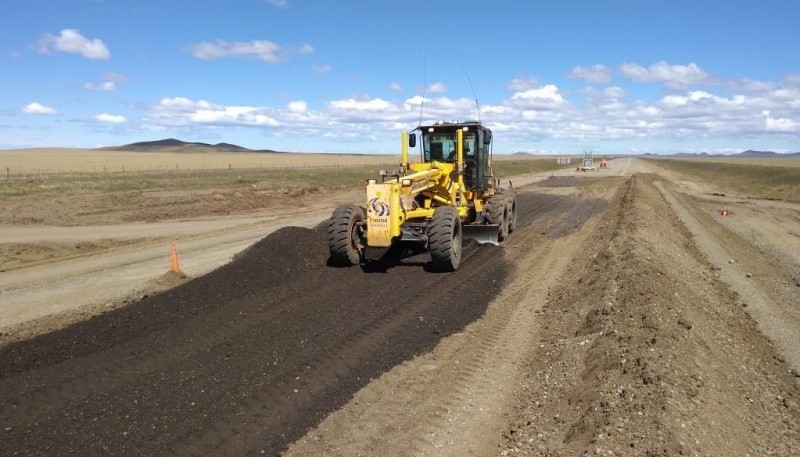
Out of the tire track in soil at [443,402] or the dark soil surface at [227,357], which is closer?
the tire track in soil at [443,402]

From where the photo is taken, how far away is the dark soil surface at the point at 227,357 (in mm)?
5188

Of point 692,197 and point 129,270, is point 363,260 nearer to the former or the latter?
point 129,270

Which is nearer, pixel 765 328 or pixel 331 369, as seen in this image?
pixel 331 369

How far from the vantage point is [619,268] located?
10812 millimetres

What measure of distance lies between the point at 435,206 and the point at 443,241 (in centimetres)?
264

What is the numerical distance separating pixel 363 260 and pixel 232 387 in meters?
6.46

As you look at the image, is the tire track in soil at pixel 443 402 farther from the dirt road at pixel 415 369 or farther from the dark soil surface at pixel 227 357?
the dark soil surface at pixel 227 357

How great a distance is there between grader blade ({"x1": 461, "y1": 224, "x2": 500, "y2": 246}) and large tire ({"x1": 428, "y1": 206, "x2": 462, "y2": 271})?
3090 millimetres

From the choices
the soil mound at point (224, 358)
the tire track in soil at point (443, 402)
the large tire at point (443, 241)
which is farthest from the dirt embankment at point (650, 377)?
the large tire at point (443, 241)

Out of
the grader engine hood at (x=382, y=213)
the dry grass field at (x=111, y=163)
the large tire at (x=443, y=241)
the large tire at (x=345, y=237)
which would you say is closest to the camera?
the grader engine hood at (x=382, y=213)

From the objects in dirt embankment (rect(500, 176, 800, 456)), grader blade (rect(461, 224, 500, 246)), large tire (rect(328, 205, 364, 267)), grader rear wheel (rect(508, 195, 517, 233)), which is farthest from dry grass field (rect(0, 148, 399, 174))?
dirt embankment (rect(500, 176, 800, 456))

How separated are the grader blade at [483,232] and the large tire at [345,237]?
3792 millimetres

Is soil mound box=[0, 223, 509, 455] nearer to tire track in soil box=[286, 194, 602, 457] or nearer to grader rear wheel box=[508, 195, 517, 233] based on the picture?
tire track in soil box=[286, 194, 602, 457]

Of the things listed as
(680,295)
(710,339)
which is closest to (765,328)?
(680,295)
